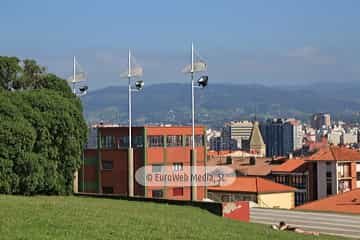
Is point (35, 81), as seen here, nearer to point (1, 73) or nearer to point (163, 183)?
point (1, 73)

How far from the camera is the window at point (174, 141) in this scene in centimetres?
5907

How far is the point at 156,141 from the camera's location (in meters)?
58.6

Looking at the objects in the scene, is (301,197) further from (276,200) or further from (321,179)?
(276,200)

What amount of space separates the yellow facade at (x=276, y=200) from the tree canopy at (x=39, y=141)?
27.0m

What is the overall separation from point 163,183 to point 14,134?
928 inches

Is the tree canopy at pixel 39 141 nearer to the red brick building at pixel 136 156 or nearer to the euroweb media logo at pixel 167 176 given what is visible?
the red brick building at pixel 136 156

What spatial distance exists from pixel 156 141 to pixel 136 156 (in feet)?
6.75

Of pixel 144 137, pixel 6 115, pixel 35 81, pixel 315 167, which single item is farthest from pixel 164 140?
pixel 315 167

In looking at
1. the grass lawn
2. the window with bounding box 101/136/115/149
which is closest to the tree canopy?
the grass lawn

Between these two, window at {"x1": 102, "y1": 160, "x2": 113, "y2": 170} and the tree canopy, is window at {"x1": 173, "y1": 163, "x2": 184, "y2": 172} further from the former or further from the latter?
the tree canopy

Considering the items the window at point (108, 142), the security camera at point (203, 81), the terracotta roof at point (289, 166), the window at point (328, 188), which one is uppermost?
the security camera at point (203, 81)

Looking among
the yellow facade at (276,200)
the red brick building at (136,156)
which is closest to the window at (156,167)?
the red brick building at (136,156)

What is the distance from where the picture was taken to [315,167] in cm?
9200

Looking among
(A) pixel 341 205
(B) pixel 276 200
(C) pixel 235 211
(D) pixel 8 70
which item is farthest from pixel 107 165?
(C) pixel 235 211
